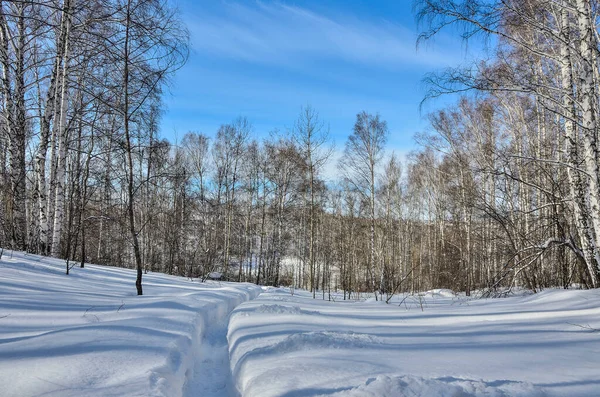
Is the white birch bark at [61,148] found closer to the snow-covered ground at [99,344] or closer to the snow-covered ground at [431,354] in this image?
the snow-covered ground at [99,344]

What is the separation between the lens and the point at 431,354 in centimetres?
254

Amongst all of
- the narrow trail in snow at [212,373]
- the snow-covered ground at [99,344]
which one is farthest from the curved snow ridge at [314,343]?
the snow-covered ground at [99,344]

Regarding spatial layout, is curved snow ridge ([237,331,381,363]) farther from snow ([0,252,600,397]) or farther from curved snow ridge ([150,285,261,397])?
curved snow ridge ([150,285,261,397])

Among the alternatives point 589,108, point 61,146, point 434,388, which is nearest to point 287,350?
point 434,388

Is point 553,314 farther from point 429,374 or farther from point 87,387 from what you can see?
point 87,387

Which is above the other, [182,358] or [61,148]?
[61,148]

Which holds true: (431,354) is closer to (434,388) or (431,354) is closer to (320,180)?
(434,388)

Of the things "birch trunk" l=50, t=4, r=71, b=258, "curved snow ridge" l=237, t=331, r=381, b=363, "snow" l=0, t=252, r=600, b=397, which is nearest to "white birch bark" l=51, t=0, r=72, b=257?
"birch trunk" l=50, t=4, r=71, b=258

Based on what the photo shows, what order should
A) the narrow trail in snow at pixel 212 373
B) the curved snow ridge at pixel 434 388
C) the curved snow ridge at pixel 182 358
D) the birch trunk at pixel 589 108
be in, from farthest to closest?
the birch trunk at pixel 589 108 < the narrow trail in snow at pixel 212 373 < the curved snow ridge at pixel 182 358 < the curved snow ridge at pixel 434 388

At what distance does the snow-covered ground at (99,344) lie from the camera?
74.5 inches

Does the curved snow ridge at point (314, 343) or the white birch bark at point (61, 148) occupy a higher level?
the white birch bark at point (61, 148)

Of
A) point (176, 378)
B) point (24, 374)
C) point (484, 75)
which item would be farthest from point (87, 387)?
point (484, 75)

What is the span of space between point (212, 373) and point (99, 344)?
118cm

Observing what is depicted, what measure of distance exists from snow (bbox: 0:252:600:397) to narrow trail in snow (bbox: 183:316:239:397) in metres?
0.02
